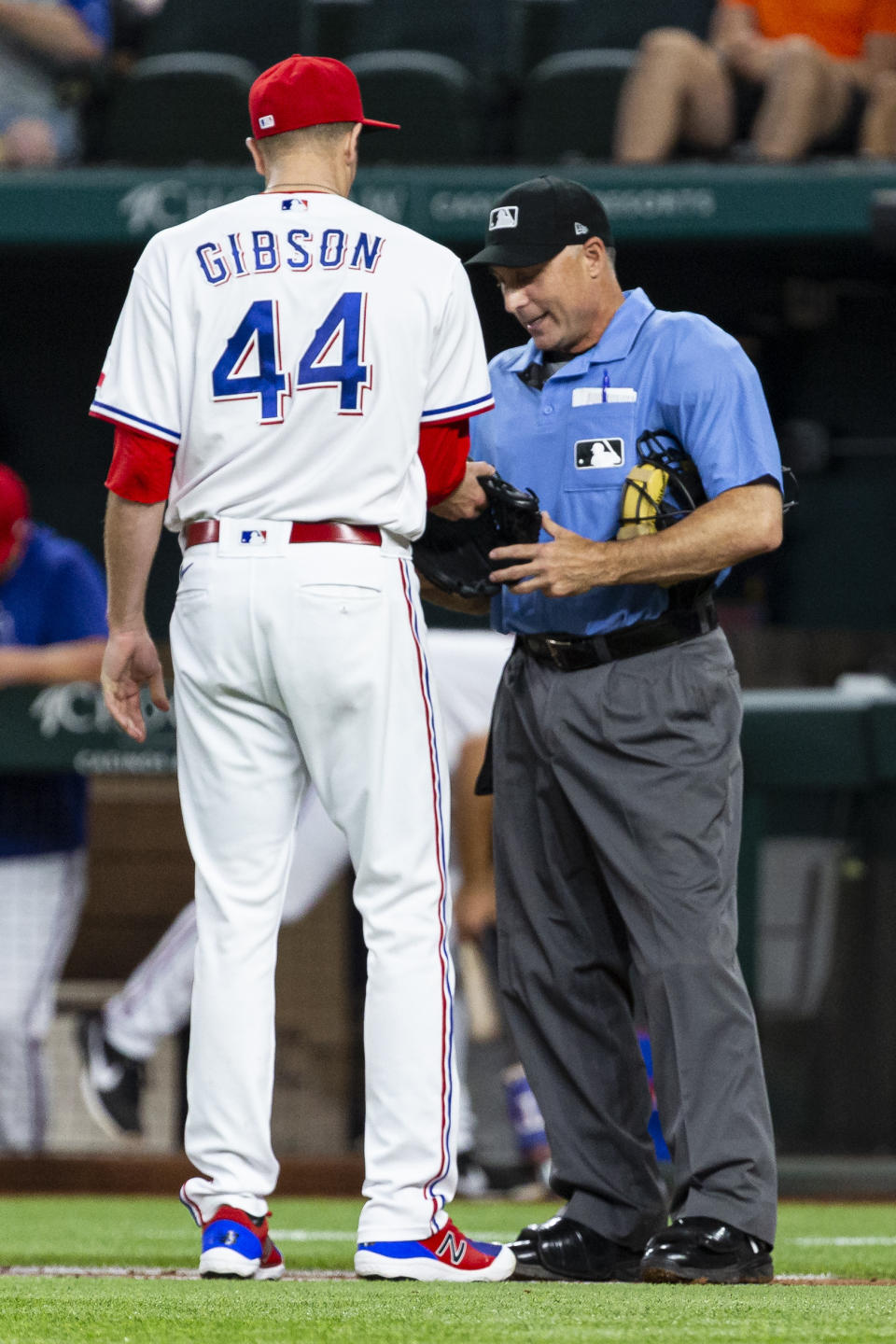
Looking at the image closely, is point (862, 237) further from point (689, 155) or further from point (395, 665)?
point (395, 665)

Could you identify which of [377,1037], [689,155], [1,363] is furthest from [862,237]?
A: [377,1037]

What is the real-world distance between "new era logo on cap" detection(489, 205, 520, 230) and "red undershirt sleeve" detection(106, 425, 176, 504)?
0.70 meters

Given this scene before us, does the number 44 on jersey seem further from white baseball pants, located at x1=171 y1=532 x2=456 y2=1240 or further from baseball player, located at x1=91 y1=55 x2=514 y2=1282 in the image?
white baseball pants, located at x1=171 y1=532 x2=456 y2=1240

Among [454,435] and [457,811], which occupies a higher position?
[454,435]

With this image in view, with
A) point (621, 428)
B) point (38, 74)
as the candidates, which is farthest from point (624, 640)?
point (38, 74)

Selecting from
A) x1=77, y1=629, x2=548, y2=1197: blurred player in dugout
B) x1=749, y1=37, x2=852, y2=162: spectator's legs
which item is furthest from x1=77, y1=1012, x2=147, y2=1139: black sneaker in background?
x1=749, y1=37, x2=852, y2=162: spectator's legs

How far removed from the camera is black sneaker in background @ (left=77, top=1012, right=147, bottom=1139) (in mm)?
5008

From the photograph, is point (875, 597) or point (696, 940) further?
point (875, 597)

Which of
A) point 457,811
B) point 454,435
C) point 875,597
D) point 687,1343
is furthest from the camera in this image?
point 875,597

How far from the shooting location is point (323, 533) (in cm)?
264

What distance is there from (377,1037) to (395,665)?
50 cm

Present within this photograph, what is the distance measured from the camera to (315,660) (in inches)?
103

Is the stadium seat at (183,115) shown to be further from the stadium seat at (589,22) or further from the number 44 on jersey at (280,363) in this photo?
the number 44 on jersey at (280,363)

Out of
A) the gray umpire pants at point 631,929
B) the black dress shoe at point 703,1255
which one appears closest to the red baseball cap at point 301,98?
the gray umpire pants at point 631,929
